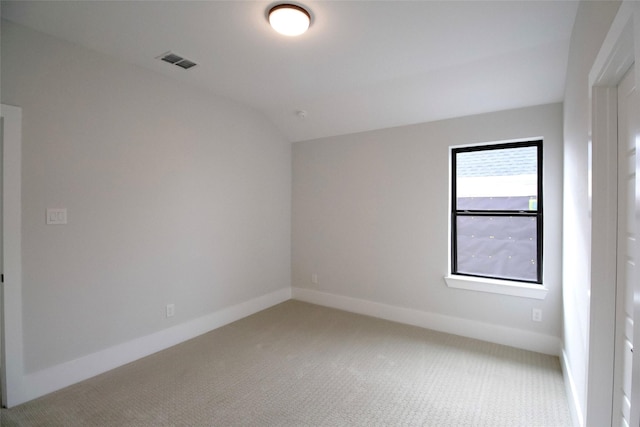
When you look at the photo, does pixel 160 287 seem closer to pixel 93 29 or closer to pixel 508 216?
pixel 93 29

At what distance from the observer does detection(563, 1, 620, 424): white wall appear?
5.10ft

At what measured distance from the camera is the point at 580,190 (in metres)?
1.86

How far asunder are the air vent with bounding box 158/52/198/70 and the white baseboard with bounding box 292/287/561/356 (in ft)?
10.8

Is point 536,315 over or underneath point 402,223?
underneath

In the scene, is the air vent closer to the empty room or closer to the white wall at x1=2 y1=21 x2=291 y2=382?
the empty room

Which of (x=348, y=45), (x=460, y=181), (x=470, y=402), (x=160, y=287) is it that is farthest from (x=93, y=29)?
(x=470, y=402)

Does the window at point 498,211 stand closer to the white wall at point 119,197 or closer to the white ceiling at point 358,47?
the white ceiling at point 358,47

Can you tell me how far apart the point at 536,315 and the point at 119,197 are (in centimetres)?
418

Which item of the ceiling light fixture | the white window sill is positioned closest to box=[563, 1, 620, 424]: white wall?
the white window sill

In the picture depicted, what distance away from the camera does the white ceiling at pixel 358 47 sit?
6.51 feet

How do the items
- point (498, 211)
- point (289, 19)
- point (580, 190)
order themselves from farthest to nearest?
point (498, 211), point (289, 19), point (580, 190)

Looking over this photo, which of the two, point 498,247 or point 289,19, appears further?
point 498,247

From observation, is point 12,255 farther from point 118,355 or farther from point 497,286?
point 497,286

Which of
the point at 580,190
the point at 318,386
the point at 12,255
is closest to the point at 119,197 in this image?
the point at 12,255
